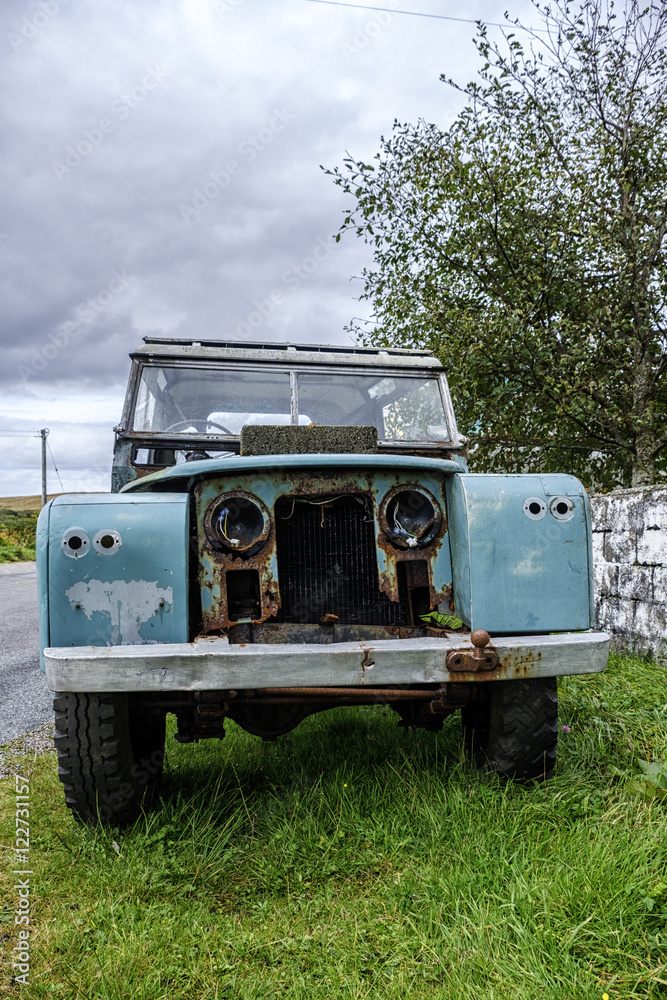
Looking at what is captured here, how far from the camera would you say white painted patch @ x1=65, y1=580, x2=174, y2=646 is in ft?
7.81

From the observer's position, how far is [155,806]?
271cm

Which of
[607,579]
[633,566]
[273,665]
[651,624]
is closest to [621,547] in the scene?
[633,566]

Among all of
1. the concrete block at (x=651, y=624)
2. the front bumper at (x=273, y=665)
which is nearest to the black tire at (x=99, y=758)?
the front bumper at (x=273, y=665)

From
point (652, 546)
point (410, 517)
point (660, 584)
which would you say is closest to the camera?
point (410, 517)

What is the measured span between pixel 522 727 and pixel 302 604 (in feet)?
3.14

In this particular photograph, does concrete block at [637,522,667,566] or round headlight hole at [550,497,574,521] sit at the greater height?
round headlight hole at [550,497,574,521]

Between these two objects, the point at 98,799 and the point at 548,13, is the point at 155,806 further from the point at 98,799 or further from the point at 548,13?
the point at 548,13

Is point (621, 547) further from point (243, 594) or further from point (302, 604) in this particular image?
point (243, 594)

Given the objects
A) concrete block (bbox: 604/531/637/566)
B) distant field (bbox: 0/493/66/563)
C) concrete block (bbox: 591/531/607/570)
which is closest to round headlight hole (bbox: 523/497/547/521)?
concrete block (bbox: 604/531/637/566)

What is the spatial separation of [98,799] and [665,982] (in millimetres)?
1853

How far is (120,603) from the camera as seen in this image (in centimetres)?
239

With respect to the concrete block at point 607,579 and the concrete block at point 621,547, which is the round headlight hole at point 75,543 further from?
the concrete block at point 607,579

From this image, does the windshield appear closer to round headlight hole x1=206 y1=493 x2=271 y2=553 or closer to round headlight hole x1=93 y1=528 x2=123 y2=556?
round headlight hole x1=206 y1=493 x2=271 y2=553

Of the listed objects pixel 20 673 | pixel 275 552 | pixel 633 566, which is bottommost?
pixel 20 673
